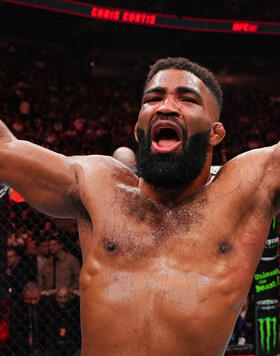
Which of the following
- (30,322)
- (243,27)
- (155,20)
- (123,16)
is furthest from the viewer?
(243,27)

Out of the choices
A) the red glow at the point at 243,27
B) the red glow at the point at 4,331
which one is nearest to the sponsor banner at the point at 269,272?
the red glow at the point at 4,331

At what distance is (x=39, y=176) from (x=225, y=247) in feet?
1.94

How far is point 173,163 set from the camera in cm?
134

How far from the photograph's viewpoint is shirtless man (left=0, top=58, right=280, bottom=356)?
1.23m

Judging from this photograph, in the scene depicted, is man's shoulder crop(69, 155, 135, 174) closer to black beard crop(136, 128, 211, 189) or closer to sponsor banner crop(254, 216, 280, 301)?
black beard crop(136, 128, 211, 189)

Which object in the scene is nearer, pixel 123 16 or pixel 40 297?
pixel 40 297

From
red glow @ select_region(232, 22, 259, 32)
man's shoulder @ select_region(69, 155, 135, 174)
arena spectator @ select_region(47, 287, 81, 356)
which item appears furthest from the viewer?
red glow @ select_region(232, 22, 259, 32)

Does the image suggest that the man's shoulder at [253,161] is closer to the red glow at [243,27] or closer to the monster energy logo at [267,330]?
the monster energy logo at [267,330]

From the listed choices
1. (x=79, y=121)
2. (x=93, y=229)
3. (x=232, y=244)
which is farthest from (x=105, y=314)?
(x=79, y=121)

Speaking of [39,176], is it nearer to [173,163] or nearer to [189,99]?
[173,163]

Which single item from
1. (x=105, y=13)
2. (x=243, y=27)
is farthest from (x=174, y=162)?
(x=243, y=27)

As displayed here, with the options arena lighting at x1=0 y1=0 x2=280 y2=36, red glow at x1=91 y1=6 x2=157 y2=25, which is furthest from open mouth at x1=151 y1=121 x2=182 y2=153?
red glow at x1=91 y1=6 x2=157 y2=25

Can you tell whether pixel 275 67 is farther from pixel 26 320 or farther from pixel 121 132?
pixel 26 320

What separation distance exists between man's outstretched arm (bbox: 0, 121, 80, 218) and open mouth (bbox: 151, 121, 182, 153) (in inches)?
11.2
